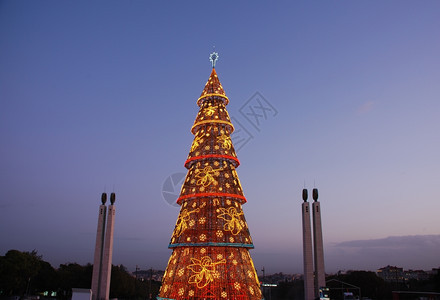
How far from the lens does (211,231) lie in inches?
831

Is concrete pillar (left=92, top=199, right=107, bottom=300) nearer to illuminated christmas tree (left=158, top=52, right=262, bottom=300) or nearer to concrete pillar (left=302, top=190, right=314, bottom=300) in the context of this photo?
illuminated christmas tree (left=158, top=52, right=262, bottom=300)

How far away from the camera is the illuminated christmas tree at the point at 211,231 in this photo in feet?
65.9

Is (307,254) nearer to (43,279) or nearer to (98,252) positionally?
(98,252)

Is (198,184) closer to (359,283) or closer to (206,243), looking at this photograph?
(206,243)

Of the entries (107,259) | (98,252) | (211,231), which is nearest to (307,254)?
(211,231)

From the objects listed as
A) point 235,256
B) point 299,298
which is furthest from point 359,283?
point 235,256

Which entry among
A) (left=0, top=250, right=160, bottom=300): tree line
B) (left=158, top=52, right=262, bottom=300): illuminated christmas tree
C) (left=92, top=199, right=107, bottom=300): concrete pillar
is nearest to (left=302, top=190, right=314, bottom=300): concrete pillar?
(left=158, top=52, right=262, bottom=300): illuminated christmas tree

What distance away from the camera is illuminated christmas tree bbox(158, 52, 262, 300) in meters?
20.1

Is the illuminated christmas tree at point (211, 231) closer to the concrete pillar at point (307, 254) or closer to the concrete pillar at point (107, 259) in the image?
the concrete pillar at point (307, 254)

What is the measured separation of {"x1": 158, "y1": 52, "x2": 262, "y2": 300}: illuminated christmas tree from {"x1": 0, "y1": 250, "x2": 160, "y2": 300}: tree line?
26.4m

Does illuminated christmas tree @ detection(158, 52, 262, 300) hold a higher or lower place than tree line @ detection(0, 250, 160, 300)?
higher

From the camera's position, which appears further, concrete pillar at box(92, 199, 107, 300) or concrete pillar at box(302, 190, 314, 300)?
concrete pillar at box(92, 199, 107, 300)

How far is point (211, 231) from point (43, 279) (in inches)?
1545

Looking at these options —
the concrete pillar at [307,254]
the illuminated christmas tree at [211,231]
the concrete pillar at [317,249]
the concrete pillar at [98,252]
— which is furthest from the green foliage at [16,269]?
the concrete pillar at [317,249]
